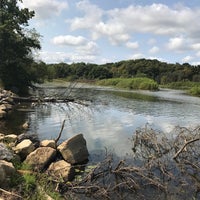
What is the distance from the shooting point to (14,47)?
40.2 m

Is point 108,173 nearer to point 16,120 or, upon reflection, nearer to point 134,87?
point 16,120

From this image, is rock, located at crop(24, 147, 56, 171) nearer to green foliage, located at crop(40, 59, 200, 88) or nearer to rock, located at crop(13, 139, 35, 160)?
rock, located at crop(13, 139, 35, 160)

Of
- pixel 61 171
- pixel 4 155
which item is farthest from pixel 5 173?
pixel 61 171

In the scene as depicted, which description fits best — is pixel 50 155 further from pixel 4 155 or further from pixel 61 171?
pixel 4 155

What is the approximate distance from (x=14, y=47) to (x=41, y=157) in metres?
31.5

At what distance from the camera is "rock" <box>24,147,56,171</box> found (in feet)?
36.6

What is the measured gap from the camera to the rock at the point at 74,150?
1237cm

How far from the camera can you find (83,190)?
31.4ft

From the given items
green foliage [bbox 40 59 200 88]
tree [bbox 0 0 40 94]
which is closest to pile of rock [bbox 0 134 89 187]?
tree [bbox 0 0 40 94]

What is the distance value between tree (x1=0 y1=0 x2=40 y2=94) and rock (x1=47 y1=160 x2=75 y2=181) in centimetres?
2997

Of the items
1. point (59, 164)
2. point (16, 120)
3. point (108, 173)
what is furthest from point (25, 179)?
point (16, 120)

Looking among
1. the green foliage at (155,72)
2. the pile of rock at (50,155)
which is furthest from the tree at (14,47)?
the green foliage at (155,72)

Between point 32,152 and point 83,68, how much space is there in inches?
2684

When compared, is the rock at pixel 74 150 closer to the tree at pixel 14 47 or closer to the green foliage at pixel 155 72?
the tree at pixel 14 47
